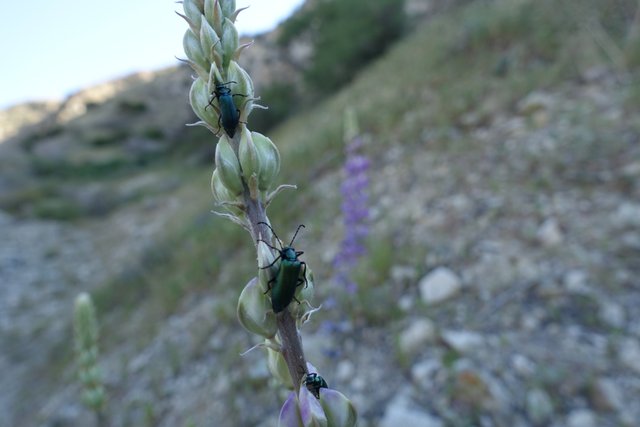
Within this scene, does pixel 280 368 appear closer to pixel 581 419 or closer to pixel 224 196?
pixel 224 196

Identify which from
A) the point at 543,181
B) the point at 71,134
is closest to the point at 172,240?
the point at 543,181

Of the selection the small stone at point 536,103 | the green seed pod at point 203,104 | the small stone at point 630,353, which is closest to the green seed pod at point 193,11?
the green seed pod at point 203,104

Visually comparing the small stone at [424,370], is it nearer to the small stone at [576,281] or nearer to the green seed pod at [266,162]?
the small stone at [576,281]

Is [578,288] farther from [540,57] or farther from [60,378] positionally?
[60,378]

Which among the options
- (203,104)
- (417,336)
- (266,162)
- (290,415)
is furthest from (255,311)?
(417,336)

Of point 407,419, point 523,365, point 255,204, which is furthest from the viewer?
point 523,365

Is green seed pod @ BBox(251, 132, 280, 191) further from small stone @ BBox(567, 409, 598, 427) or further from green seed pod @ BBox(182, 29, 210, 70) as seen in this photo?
small stone @ BBox(567, 409, 598, 427)
